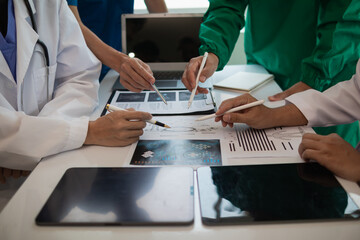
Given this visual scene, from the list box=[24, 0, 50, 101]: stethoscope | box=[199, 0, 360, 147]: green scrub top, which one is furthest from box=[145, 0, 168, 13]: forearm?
box=[24, 0, 50, 101]: stethoscope

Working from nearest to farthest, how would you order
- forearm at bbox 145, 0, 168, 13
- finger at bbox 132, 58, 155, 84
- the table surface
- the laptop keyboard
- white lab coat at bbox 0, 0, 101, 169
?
the table surface, white lab coat at bbox 0, 0, 101, 169, finger at bbox 132, 58, 155, 84, the laptop keyboard, forearm at bbox 145, 0, 168, 13

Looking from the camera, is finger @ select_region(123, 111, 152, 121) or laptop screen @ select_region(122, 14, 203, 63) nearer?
finger @ select_region(123, 111, 152, 121)

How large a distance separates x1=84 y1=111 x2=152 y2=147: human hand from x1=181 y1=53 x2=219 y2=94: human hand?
280mm

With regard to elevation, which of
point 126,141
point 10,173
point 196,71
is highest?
point 196,71

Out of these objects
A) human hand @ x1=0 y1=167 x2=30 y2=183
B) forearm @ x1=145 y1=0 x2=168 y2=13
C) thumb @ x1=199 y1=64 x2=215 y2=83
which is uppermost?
forearm @ x1=145 y1=0 x2=168 y2=13

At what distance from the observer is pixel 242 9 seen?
1.39m

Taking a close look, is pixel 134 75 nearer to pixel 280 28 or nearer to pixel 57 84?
pixel 57 84

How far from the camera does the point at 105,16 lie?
156 centimetres

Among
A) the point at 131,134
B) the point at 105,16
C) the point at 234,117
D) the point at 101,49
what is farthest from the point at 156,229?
the point at 105,16

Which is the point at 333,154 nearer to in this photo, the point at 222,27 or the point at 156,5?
the point at 222,27

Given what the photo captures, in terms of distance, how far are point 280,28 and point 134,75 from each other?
2.37ft

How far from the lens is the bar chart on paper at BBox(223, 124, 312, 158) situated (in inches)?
30.8

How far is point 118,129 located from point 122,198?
0.82ft

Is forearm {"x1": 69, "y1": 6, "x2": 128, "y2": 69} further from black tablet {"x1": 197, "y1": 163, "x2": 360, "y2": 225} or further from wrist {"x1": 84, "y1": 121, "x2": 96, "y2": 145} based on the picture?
black tablet {"x1": 197, "y1": 163, "x2": 360, "y2": 225}
